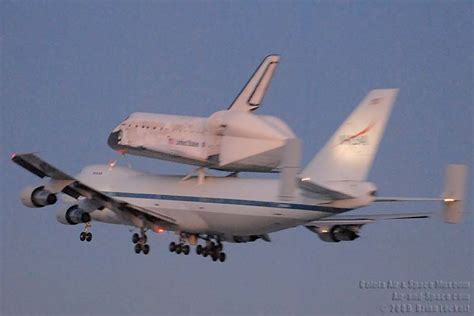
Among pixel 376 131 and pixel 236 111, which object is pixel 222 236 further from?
pixel 376 131

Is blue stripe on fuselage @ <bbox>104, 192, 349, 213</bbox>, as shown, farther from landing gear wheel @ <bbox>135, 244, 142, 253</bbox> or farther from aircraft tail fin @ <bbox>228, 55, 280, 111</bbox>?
aircraft tail fin @ <bbox>228, 55, 280, 111</bbox>

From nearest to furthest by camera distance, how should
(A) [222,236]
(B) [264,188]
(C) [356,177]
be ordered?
(C) [356,177] < (B) [264,188] < (A) [222,236]

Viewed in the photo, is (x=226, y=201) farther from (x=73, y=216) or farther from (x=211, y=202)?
(x=73, y=216)

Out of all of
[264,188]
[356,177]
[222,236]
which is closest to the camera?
[356,177]

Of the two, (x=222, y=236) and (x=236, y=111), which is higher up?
(x=236, y=111)

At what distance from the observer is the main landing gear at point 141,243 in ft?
291

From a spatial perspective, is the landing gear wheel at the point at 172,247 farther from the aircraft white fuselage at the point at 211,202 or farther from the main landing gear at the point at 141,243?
the main landing gear at the point at 141,243

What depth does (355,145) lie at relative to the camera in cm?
7819

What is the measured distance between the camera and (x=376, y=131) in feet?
256

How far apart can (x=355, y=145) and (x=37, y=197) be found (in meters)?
19.2

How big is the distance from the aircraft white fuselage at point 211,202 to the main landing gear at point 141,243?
30.4 inches

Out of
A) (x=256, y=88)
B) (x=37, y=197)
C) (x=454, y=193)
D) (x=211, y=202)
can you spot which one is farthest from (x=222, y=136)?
(x=454, y=193)

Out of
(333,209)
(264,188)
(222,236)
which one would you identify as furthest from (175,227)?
(333,209)

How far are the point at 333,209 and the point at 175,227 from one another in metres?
13.9
